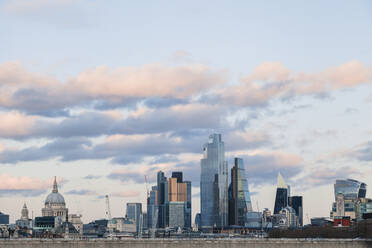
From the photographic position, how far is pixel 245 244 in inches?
6683

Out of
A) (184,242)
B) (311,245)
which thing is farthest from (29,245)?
(311,245)

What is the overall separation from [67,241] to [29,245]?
28.2ft

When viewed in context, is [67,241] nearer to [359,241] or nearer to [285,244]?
[285,244]

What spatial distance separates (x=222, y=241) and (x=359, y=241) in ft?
99.6

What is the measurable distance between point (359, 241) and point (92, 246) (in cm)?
5914

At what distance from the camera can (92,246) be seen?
16712 cm

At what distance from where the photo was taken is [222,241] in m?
169

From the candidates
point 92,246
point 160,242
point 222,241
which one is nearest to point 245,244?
point 222,241

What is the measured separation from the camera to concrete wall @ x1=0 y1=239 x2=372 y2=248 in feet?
547

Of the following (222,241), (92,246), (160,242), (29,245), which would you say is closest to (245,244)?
(222,241)

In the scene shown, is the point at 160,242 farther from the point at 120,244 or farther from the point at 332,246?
the point at 332,246

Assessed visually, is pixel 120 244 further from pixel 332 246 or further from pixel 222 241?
pixel 332 246

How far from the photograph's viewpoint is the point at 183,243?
168m

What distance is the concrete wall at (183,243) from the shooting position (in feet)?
547
